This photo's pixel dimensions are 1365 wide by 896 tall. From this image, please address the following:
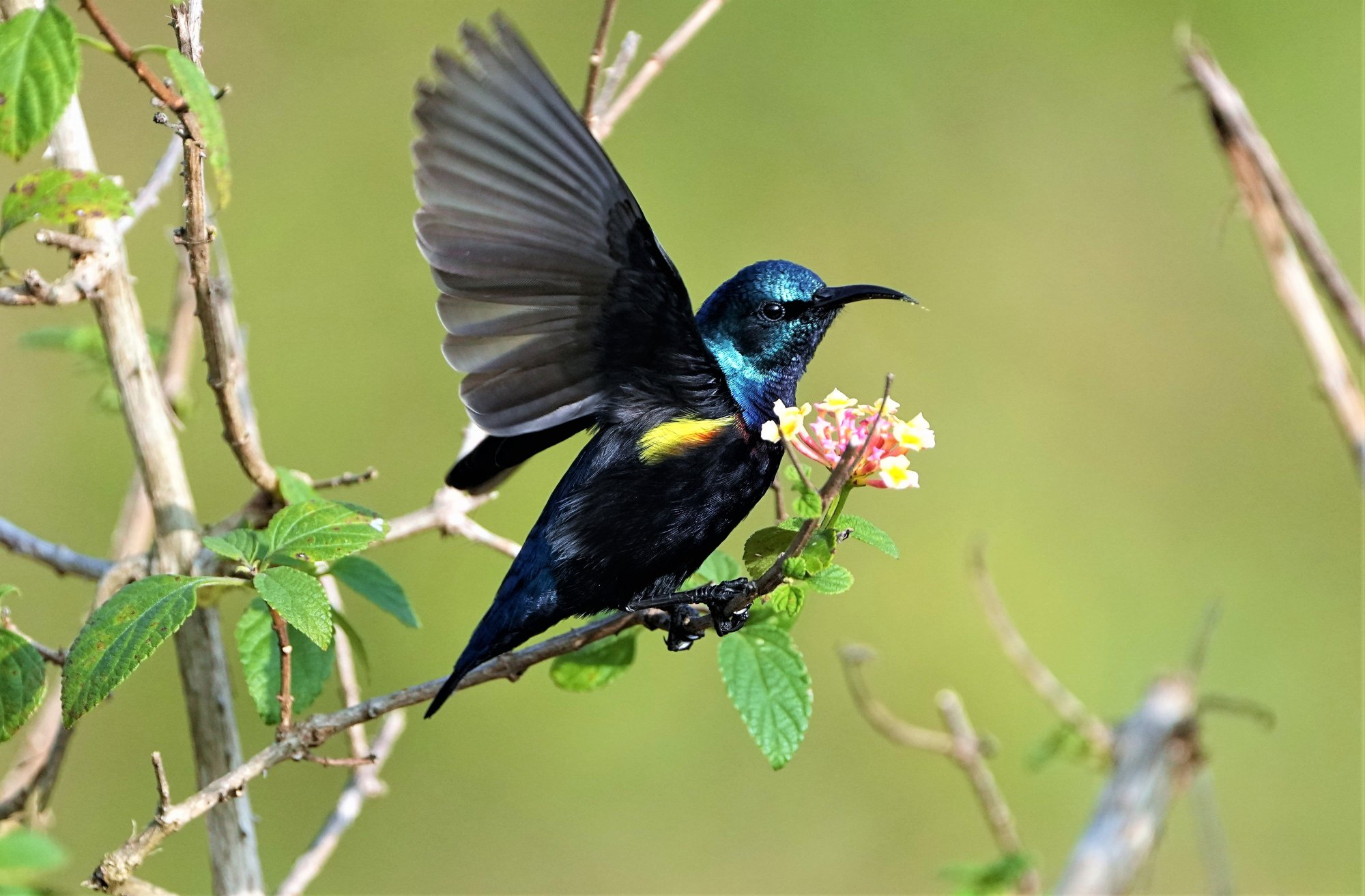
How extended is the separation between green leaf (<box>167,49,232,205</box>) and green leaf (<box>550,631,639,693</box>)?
35.9 inches

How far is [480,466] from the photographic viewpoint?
2127 millimetres

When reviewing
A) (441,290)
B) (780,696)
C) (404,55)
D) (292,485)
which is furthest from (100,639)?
(404,55)

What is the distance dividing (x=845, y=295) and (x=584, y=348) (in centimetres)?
47

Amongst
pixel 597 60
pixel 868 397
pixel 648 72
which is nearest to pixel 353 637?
pixel 597 60

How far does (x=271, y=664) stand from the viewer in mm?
1679

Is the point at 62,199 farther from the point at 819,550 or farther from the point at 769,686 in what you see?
the point at 769,686

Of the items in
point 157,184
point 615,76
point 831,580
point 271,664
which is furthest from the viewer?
point 615,76

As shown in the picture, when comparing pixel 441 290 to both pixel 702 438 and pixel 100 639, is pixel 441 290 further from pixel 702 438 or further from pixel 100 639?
pixel 100 639

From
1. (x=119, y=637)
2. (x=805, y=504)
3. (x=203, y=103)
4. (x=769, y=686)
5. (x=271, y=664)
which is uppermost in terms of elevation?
(x=203, y=103)

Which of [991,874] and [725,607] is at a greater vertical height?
[725,607]

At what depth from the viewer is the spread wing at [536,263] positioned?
1.77 metres

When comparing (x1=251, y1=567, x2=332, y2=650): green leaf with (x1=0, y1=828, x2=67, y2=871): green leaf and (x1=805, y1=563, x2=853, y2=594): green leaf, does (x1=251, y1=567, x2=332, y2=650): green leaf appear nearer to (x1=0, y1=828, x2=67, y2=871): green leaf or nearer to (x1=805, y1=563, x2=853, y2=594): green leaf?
(x1=0, y1=828, x2=67, y2=871): green leaf

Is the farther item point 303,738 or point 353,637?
point 353,637

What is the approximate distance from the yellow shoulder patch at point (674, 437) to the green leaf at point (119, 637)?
0.75 metres
